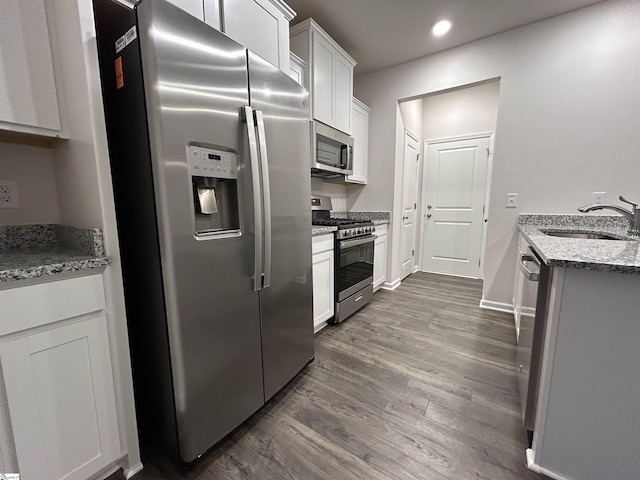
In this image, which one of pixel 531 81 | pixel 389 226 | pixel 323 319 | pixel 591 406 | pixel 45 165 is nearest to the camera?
pixel 591 406

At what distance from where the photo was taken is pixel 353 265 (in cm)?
248

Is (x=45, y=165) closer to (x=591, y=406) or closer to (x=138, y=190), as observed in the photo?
(x=138, y=190)

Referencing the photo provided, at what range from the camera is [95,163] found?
3.01ft

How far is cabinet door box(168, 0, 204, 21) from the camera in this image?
3.83ft

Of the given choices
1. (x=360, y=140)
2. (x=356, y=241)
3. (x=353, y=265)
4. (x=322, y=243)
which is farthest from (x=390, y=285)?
(x=360, y=140)

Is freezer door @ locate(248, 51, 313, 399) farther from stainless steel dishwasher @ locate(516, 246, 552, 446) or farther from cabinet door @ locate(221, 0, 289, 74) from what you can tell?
stainless steel dishwasher @ locate(516, 246, 552, 446)

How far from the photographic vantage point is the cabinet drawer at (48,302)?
76 cm

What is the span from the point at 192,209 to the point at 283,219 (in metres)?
0.51

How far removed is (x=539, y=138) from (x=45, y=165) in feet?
11.7

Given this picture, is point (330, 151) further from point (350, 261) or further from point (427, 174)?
point (427, 174)

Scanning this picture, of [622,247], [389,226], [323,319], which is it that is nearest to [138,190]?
[323,319]

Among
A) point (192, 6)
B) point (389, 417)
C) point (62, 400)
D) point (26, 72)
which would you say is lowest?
point (389, 417)

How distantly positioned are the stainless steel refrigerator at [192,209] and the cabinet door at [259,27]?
449 mm

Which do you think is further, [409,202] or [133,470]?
[409,202]
